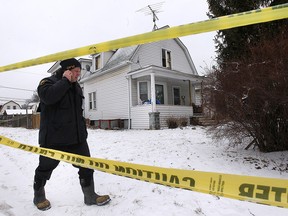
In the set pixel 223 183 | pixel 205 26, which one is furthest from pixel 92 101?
pixel 223 183

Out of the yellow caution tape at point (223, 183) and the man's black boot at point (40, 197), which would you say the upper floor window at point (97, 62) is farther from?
the yellow caution tape at point (223, 183)

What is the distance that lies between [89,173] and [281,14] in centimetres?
267

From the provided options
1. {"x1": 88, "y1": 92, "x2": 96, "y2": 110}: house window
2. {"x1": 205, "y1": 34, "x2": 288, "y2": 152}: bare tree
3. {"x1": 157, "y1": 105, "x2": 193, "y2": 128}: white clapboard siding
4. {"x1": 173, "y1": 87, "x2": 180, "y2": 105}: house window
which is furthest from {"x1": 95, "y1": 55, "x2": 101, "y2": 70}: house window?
{"x1": 205, "y1": 34, "x2": 288, "y2": 152}: bare tree

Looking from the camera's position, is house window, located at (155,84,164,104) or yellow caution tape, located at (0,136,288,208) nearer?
yellow caution tape, located at (0,136,288,208)

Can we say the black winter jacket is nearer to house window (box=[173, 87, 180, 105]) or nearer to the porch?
the porch

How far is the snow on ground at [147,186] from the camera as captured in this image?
3178 mm

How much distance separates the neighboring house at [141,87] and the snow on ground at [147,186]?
8.19 metres

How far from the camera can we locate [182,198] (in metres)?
3.48

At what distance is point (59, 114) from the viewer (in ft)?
10.5

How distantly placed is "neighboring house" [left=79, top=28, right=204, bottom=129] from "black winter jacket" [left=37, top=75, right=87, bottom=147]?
11.1m

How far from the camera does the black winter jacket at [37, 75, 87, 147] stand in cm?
305

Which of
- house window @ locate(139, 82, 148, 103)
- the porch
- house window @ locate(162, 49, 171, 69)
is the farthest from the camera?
house window @ locate(162, 49, 171, 69)

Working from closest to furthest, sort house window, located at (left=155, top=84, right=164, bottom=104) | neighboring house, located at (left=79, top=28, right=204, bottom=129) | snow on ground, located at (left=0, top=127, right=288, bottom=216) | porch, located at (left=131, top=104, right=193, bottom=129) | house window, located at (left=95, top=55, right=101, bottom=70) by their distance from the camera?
1. snow on ground, located at (left=0, top=127, right=288, bottom=216)
2. porch, located at (left=131, top=104, right=193, bottom=129)
3. neighboring house, located at (left=79, top=28, right=204, bottom=129)
4. house window, located at (left=155, top=84, right=164, bottom=104)
5. house window, located at (left=95, top=55, right=101, bottom=70)

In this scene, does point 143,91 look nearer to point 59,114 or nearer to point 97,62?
point 97,62
